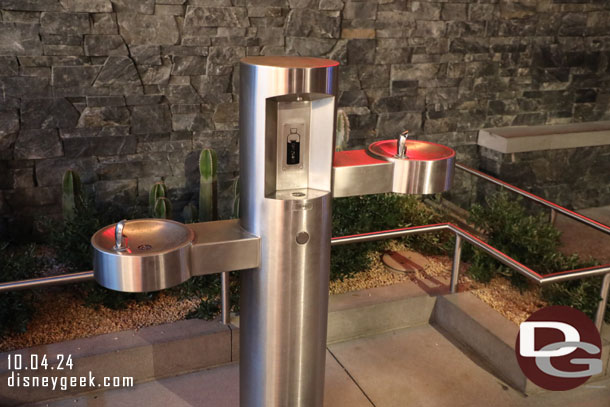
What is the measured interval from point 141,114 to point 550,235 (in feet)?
9.14

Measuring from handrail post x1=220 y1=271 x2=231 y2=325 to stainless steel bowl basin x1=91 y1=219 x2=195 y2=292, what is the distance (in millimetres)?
1104

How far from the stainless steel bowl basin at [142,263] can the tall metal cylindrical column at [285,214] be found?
27 centimetres

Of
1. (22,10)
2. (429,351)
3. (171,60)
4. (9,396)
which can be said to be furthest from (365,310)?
(22,10)

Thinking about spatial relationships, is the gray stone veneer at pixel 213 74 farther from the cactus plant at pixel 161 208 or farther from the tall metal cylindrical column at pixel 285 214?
the tall metal cylindrical column at pixel 285 214

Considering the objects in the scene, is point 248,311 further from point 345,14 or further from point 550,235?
point 345,14

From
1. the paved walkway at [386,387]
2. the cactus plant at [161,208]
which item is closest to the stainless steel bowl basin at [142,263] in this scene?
the paved walkway at [386,387]

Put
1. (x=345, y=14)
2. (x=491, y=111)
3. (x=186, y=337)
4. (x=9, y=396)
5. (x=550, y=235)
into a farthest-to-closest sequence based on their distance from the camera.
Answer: (x=491, y=111) < (x=345, y=14) < (x=550, y=235) < (x=186, y=337) < (x=9, y=396)

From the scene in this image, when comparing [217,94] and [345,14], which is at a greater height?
[345,14]

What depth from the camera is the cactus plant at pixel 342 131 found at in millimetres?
4383

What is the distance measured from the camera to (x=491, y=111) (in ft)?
18.1

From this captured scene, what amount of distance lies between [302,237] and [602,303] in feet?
6.05

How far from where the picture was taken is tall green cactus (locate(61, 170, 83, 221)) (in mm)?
3914

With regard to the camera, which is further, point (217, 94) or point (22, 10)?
point (217, 94)

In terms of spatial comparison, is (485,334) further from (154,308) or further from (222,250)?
(222,250)
